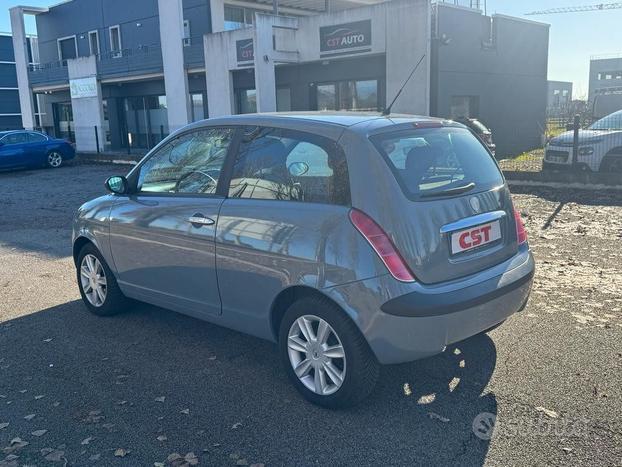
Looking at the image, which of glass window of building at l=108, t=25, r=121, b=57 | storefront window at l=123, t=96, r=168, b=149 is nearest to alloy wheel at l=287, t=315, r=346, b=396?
storefront window at l=123, t=96, r=168, b=149

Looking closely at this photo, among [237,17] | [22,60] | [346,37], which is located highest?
[237,17]

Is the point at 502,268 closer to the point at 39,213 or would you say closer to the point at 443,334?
the point at 443,334

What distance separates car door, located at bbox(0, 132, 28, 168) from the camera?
2167cm

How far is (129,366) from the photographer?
4578 mm

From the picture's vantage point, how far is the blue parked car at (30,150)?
2183 cm

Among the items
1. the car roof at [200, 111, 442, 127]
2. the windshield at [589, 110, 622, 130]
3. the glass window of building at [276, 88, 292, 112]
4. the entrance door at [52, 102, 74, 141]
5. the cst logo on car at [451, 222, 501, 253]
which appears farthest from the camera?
the entrance door at [52, 102, 74, 141]

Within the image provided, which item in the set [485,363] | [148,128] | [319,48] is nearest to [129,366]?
[485,363]

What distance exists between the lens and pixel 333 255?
3.62 m

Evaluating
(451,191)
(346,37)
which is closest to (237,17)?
(346,37)

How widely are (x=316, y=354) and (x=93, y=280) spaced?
283cm

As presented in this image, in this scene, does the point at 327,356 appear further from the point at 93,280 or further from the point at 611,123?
A: the point at 611,123

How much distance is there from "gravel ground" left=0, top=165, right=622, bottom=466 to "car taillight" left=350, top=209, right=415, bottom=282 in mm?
900

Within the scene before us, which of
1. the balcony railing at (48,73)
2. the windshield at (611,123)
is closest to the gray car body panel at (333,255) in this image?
the windshield at (611,123)

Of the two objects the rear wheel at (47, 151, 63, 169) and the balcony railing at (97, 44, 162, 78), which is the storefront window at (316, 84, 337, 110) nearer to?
the balcony railing at (97, 44, 162, 78)
